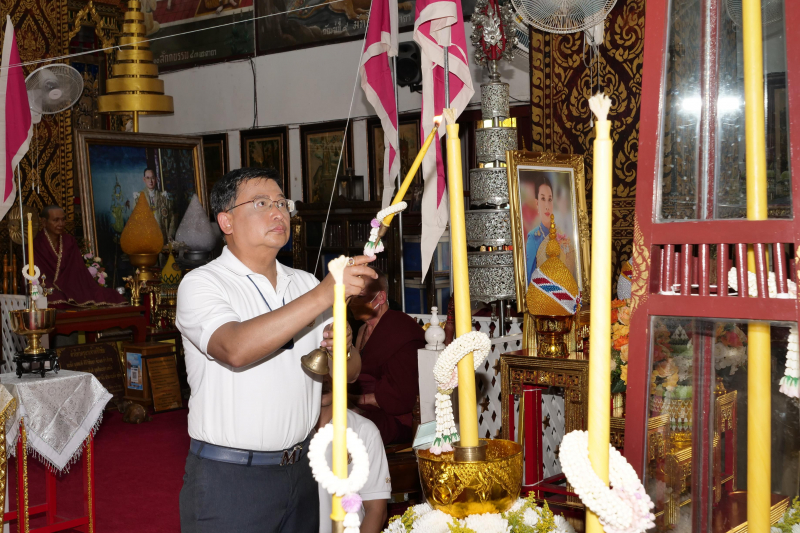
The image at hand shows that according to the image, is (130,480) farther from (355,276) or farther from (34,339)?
(355,276)

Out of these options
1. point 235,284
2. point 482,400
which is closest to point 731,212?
point 235,284

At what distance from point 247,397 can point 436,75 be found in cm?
194

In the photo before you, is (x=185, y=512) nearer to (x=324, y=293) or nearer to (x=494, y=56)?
(x=324, y=293)

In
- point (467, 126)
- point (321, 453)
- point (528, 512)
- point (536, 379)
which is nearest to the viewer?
point (321, 453)

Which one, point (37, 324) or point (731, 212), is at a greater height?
point (731, 212)

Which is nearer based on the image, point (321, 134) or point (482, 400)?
point (482, 400)

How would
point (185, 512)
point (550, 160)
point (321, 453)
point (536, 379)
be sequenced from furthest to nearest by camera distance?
1. point (550, 160)
2. point (536, 379)
3. point (185, 512)
4. point (321, 453)

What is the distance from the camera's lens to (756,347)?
0.84m

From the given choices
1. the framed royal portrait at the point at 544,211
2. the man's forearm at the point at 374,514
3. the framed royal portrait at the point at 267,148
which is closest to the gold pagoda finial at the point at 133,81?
the framed royal portrait at the point at 267,148

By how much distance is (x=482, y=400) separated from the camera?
373 centimetres

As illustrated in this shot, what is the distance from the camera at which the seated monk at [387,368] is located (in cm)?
398

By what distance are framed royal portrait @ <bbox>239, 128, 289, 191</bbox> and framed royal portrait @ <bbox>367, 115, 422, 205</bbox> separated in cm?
125

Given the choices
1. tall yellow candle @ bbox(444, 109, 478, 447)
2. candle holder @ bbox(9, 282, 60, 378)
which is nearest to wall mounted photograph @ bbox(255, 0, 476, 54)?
candle holder @ bbox(9, 282, 60, 378)

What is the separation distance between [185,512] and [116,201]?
680 cm
